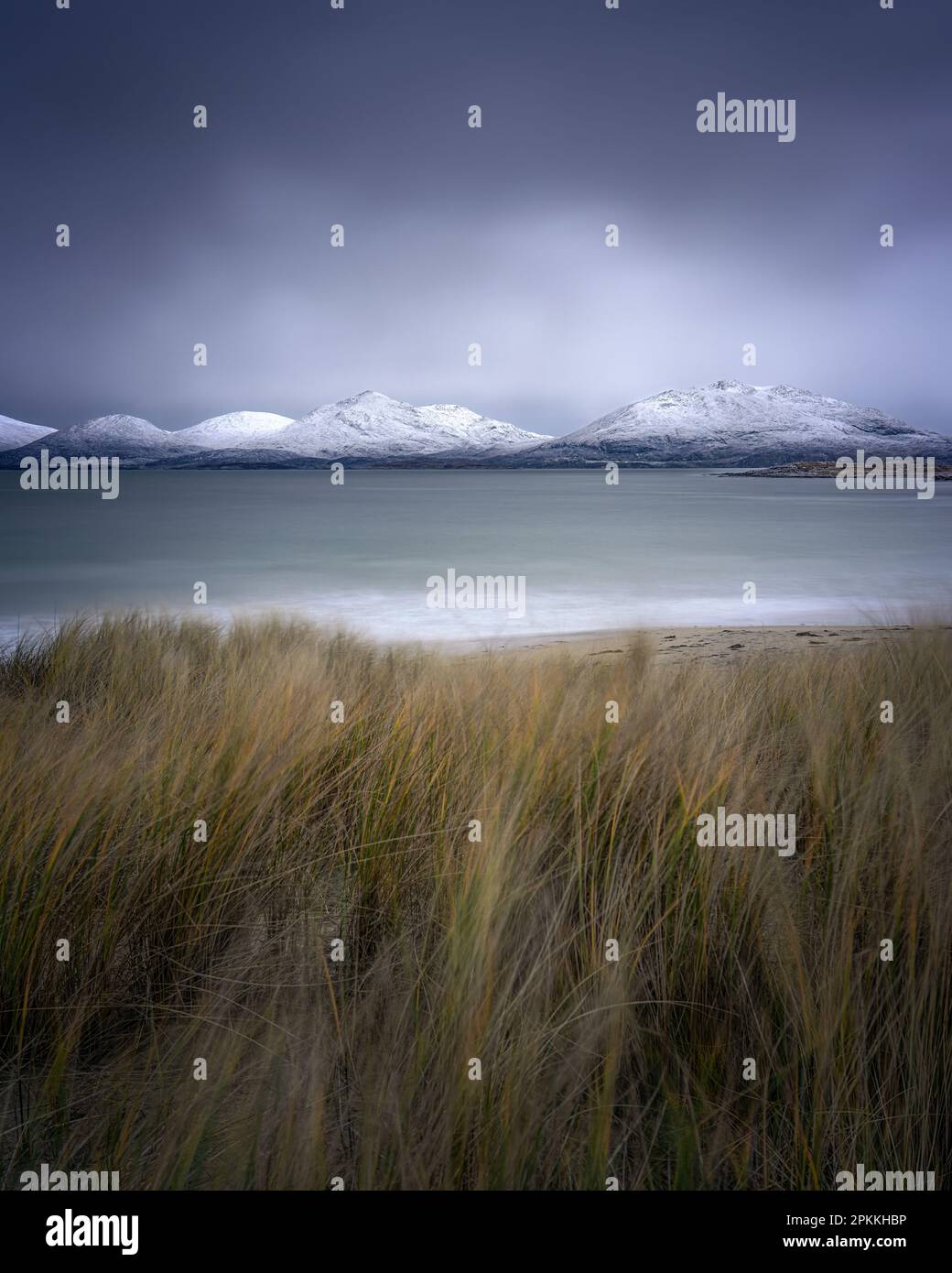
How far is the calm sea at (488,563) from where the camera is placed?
10695 mm

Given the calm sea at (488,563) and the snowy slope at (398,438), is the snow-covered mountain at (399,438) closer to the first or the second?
the snowy slope at (398,438)

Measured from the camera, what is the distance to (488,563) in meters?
18.1

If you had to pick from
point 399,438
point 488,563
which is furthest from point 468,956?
point 399,438

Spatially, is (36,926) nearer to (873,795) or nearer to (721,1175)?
(721,1175)

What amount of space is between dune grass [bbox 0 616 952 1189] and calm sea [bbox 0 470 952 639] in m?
3.96

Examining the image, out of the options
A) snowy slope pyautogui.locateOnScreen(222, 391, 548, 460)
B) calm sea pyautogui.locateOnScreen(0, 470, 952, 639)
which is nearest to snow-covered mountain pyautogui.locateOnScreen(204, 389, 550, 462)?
snowy slope pyautogui.locateOnScreen(222, 391, 548, 460)

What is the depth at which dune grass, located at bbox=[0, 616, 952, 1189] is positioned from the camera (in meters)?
1.50

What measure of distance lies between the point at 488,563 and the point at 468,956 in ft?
54.3

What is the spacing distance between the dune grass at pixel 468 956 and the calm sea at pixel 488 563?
396 cm

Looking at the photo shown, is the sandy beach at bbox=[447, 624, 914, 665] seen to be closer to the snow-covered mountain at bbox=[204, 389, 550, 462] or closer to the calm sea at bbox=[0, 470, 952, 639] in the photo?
the calm sea at bbox=[0, 470, 952, 639]

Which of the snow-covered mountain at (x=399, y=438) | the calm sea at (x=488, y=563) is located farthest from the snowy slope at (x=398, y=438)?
the calm sea at (x=488, y=563)

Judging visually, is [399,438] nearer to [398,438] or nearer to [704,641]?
[398,438]
